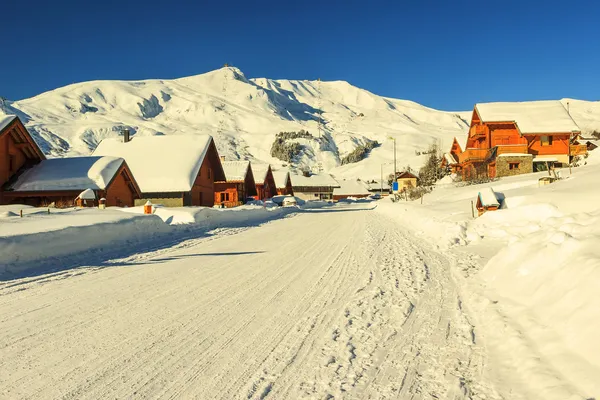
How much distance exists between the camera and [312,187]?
3947 inches

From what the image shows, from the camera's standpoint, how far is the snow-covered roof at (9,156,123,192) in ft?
81.0

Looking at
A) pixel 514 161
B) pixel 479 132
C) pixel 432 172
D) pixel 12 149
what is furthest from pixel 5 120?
pixel 432 172

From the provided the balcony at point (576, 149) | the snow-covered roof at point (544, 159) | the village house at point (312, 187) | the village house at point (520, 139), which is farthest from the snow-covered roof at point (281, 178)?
the balcony at point (576, 149)

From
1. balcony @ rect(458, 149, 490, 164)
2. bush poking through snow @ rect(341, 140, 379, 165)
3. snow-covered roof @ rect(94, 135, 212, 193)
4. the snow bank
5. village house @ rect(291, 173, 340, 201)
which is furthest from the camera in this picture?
bush poking through snow @ rect(341, 140, 379, 165)

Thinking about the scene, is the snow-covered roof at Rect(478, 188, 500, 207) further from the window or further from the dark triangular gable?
the window

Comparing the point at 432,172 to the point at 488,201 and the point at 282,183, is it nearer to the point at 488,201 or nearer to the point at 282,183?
the point at 282,183

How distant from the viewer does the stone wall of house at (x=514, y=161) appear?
4131 cm

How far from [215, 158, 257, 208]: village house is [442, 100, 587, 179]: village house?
23.8 m

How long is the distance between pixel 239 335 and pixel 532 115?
157 feet

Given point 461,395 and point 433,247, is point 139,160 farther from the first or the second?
point 461,395

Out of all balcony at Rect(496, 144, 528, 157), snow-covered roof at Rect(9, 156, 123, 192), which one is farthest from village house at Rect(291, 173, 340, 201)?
snow-covered roof at Rect(9, 156, 123, 192)

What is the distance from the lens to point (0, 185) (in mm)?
24344

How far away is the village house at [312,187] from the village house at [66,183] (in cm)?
7340

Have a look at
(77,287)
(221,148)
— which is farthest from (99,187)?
(221,148)
